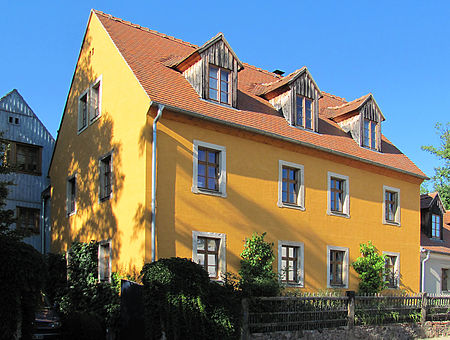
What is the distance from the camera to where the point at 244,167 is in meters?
18.5

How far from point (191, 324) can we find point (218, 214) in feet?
15.8

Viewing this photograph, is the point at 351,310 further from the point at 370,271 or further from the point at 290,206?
the point at 370,271

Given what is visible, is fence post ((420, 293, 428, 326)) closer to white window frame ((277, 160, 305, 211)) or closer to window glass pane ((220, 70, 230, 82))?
white window frame ((277, 160, 305, 211))

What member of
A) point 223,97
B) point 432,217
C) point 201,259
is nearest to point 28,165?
point 223,97

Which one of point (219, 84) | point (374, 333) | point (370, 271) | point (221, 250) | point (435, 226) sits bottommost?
point (374, 333)

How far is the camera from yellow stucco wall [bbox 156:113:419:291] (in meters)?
16.6

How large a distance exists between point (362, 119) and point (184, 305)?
13.7 meters

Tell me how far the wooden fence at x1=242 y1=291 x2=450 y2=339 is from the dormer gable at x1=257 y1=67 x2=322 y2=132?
695 centimetres

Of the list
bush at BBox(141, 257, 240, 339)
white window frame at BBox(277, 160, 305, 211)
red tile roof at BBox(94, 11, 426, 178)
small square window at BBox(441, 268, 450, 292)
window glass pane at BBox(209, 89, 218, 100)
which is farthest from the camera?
small square window at BBox(441, 268, 450, 292)

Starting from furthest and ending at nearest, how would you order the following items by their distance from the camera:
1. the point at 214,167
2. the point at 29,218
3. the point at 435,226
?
the point at 435,226 < the point at 29,218 < the point at 214,167

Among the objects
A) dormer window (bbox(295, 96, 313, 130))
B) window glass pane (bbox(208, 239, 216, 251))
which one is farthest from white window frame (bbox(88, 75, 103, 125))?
dormer window (bbox(295, 96, 313, 130))

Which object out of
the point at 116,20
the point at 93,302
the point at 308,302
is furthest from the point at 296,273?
the point at 116,20

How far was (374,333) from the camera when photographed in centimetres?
1831

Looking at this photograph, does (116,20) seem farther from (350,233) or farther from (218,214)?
(350,233)
